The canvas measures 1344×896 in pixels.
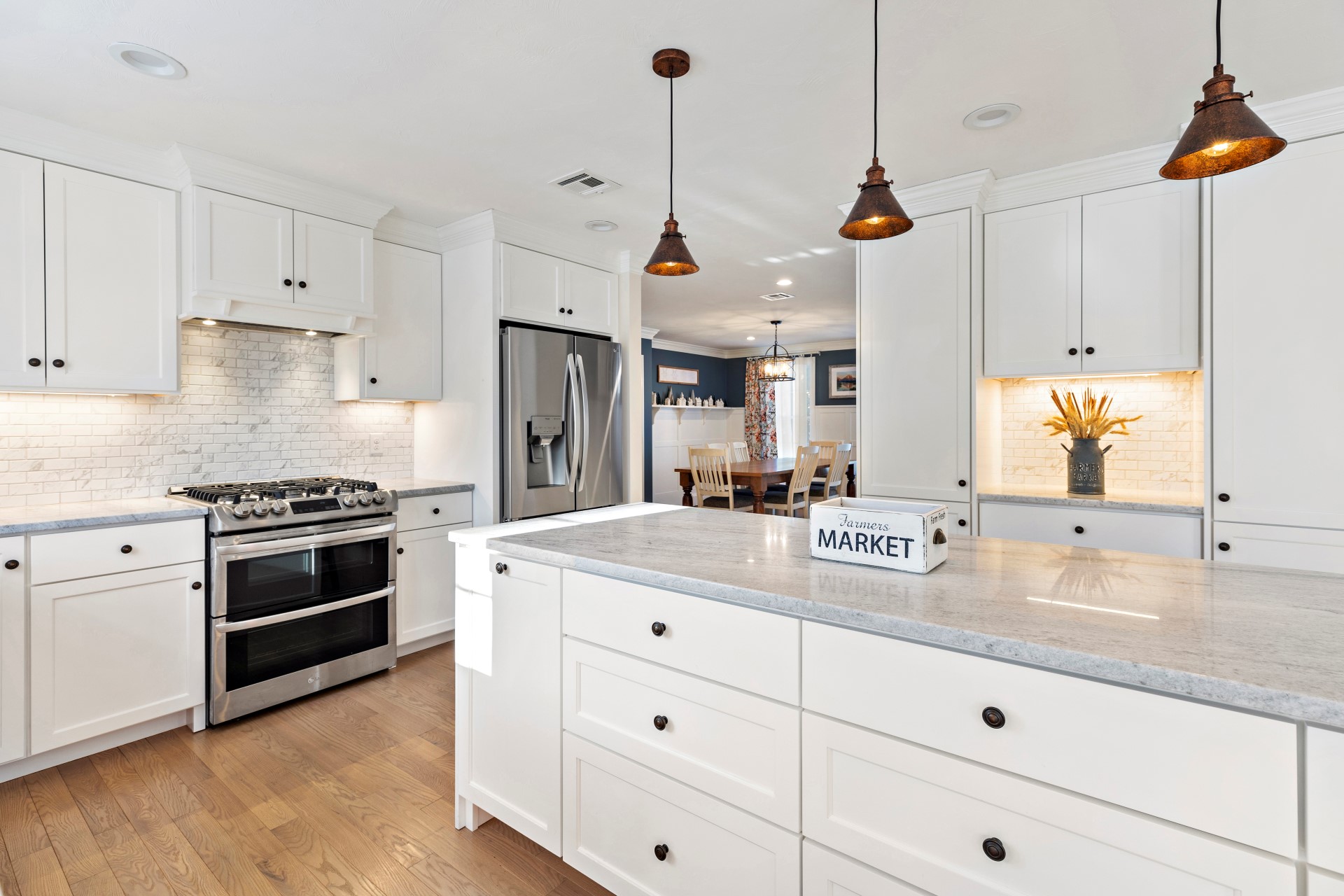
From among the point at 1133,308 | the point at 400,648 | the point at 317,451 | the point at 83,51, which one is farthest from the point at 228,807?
the point at 1133,308

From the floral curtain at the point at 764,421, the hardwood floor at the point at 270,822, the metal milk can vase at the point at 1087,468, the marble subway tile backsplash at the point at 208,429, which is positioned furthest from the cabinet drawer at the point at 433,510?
the floral curtain at the point at 764,421

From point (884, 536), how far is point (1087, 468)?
7.15 feet

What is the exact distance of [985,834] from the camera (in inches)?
40.9

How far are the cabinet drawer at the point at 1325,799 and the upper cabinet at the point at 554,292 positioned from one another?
11.5 feet

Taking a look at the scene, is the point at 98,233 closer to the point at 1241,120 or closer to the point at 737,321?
the point at 1241,120

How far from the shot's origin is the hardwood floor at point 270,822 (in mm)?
1751

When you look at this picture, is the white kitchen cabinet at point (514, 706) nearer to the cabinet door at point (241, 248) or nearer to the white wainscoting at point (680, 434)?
the cabinet door at point (241, 248)

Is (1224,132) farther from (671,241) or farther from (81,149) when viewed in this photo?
(81,149)

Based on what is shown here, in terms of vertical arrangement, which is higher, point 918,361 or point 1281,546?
point 918,361

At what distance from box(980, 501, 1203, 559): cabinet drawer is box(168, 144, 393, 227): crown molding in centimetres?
343

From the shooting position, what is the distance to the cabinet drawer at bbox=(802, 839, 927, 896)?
1.14m

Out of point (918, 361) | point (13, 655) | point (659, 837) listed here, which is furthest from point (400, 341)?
point (659, 837)

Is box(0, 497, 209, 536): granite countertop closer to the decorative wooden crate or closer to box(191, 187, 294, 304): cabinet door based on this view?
box(191, 187, 294, 304): cabinet door

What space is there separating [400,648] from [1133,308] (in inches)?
155
